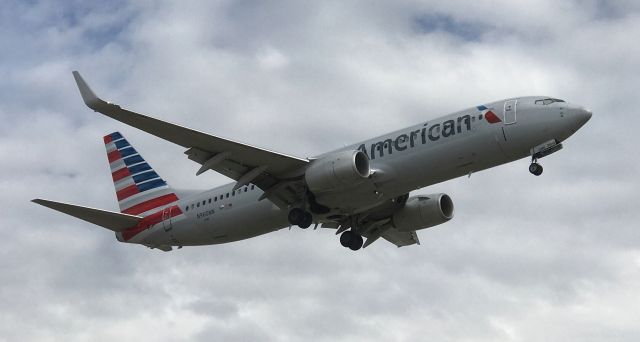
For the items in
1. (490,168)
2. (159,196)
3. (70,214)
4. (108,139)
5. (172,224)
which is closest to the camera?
(490,168)

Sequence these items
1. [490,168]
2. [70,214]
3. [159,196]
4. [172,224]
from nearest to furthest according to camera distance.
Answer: [490,168] → [70,214] → [172,224] → [159,196]

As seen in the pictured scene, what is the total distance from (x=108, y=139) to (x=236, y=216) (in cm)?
1326

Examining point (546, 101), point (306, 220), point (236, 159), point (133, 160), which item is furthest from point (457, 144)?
point (133, 160)

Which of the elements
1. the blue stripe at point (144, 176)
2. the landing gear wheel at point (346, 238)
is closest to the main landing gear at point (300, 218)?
the landing gear wheel at point (346, 238)

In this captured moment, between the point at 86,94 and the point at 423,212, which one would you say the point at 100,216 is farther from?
the point at 423,212

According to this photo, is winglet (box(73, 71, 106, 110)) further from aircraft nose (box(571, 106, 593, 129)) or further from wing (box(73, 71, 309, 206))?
aircraft nose (box(571, 106, 593, 129))

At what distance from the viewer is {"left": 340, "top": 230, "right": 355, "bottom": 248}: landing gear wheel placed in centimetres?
4666

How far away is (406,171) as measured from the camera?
A: 3934 cm

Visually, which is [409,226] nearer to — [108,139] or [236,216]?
[236,216]

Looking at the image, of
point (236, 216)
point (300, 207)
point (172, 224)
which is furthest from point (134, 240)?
point (300, 207)

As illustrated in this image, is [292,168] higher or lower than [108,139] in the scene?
lower

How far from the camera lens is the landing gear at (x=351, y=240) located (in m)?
46.7

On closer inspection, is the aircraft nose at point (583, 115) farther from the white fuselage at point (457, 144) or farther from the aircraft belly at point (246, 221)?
the aircraft belly at point (246, 221)

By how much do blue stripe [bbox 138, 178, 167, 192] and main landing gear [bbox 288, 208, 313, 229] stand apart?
35.5ft
